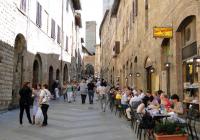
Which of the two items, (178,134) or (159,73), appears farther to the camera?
(159,73)

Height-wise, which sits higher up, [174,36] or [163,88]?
[174,36]

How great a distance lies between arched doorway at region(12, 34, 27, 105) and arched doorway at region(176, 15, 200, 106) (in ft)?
32.2

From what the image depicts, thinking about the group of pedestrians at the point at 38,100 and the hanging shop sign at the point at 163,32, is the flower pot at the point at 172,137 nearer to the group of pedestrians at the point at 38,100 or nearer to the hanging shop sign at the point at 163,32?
the group of pedestrians at the point at 38,100

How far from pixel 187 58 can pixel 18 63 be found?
10.7m

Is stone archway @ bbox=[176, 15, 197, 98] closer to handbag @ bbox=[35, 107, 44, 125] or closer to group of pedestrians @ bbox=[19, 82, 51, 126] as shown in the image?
group of pedestrians @ bbox=[19, 82, 51, 126]

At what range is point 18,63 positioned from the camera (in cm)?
1962

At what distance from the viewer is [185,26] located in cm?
1266

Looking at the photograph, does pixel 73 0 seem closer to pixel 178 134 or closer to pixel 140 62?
pixel 140 62

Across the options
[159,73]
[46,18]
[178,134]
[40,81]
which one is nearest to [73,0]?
[46,18]

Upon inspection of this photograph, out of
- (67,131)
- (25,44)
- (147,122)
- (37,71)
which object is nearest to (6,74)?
(25,44)

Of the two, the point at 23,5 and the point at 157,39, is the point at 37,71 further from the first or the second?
the point at 157,39

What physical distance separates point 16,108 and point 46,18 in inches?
379

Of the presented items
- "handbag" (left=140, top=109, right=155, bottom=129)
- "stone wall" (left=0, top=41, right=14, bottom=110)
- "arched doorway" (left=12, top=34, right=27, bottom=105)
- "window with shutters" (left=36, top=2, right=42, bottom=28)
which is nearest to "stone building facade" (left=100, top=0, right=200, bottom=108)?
"handbag" (left=140, top=109, right=155, bottom=129)

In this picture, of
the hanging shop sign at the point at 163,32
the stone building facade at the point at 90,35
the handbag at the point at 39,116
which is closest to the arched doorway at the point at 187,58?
the hanging shop sign at the point at 163,32
